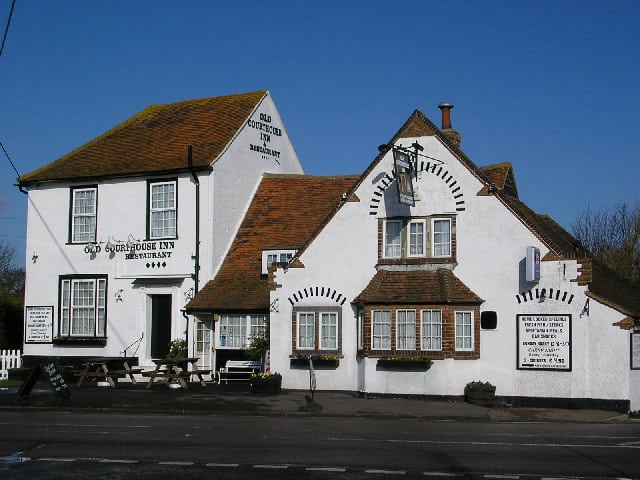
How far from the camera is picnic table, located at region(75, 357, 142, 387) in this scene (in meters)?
Answer: 28.5

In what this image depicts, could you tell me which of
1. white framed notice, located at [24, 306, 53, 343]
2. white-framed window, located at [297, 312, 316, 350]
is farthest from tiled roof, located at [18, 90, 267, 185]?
white-framed window, located at [297, 312, 316, 350]

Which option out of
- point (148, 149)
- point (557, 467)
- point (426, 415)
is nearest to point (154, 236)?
point (148, 149)

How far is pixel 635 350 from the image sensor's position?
76.1 feet

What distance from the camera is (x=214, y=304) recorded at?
29328 millimetres

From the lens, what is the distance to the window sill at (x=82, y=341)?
31891mm

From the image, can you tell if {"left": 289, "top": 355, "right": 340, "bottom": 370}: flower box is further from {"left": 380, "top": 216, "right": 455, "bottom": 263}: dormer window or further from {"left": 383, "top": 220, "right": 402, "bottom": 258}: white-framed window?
{"left": 383, "top": 220, "right": 402, "bottom": 258}: white-framed window

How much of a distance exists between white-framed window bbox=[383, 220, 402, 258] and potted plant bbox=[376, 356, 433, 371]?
306 centimetres

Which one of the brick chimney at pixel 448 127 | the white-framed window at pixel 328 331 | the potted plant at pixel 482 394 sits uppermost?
the brick chimney at pixel 448 127

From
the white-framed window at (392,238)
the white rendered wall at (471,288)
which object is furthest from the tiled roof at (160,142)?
the white-framed window at (392,238)

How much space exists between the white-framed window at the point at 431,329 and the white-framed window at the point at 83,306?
12.7 meters

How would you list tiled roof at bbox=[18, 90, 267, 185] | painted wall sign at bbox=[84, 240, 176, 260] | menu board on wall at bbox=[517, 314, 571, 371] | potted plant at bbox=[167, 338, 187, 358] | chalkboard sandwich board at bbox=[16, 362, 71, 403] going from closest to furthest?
1. menu board on wall at bbox=[517, 314, 571, 371]
2. chalkboard sandwich board at bbox=[16, 362, 71, 403]
3. potted plant at bbox=[167, 338, 187, 358]
4. painted wall sign at bbox=[84, 240, 176, 260]
5. tiled roof at bbox=[18, 90, 267, 185]

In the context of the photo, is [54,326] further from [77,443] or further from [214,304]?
[77,443]

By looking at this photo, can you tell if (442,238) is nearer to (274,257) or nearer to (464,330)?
(464,330)

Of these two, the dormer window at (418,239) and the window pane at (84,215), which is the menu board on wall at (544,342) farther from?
the window pane at (84,215)
